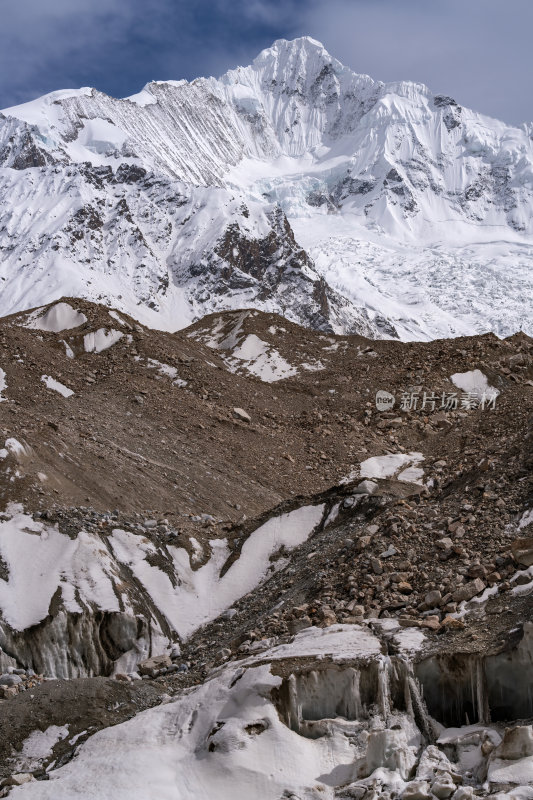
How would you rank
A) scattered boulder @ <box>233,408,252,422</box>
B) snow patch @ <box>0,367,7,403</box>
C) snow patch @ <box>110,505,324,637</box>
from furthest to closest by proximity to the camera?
1. scattered boulder @ <box>233,408,252,422</box>
2. snow patch @ <box>0,367,7,403</box>
3. snow patch @ <box>110,505,324,637</box>

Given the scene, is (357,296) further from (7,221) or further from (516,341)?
(516,341)

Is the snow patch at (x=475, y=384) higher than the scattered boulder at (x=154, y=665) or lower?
higher

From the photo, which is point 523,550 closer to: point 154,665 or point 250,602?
point 250,602

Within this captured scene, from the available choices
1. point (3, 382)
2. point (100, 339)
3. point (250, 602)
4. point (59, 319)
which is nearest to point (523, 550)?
point (250, 602)

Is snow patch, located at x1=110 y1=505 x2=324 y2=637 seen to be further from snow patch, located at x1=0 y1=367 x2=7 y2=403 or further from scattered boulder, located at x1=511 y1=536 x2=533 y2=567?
snow patch, located at x1=0 y1=367 x2=7 y2=403

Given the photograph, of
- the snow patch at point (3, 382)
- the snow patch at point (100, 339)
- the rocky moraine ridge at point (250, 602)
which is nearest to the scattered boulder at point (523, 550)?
the rocky moraine ridge at point (250, 602)

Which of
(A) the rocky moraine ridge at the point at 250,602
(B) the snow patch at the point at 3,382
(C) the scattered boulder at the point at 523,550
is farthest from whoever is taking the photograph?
(B) the snow patch at the point at 3,382

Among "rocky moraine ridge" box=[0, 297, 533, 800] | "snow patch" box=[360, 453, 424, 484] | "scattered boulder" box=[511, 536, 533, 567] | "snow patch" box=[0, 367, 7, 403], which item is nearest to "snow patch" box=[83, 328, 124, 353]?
"rocky moraine ridge" box=[0, 297, 533, 800]

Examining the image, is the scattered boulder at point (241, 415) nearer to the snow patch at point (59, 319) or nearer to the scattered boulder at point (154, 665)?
the snow patch at point (59, 319)

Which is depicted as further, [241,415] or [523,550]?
[241,415]

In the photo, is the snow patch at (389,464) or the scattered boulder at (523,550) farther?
the snow patch at (389,464)

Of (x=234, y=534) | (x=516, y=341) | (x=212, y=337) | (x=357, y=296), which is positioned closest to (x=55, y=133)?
(x=357, y=296)
